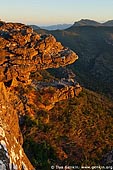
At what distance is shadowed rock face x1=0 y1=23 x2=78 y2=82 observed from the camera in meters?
39.9

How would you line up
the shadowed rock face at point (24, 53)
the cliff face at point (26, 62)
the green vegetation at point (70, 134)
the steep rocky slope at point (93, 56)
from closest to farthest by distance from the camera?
the green vegetation at point (70, 134) < the cliff face at point (26, 62) < the shadowed rock face at point (24, 53) < the steep rocky slope at point (93, 56)

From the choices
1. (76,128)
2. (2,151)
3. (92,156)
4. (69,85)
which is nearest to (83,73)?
(69,85)

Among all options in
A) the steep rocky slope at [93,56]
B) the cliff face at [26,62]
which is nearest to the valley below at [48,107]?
the cliff face at [26,62]

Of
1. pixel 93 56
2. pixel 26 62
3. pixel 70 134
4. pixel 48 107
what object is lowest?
pixel 93 56

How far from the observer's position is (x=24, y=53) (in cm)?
4206

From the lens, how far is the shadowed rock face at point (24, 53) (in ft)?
131

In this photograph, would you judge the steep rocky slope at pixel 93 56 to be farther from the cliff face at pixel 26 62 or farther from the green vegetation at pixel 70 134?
the cliff face at pixel 26 62

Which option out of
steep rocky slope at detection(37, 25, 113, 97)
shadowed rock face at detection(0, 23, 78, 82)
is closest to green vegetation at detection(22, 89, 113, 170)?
shadowed rock face at detection(0, 23, 78, 82)

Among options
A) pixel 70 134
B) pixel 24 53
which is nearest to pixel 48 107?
pixel 70 134

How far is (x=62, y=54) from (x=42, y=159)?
714 inches

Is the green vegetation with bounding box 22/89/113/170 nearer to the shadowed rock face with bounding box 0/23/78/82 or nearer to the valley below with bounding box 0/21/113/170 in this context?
the valley below with bounding box 0/21/113/170

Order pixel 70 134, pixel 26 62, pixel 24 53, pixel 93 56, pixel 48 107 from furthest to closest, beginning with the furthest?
1. pixel 93 56
2. pixel 48 107
3. pixel 26 62
4. pixel 24 53
5. pixel 70 134

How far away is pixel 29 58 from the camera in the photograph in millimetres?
42812

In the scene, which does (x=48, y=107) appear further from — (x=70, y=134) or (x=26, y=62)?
(x=26, y=62)
